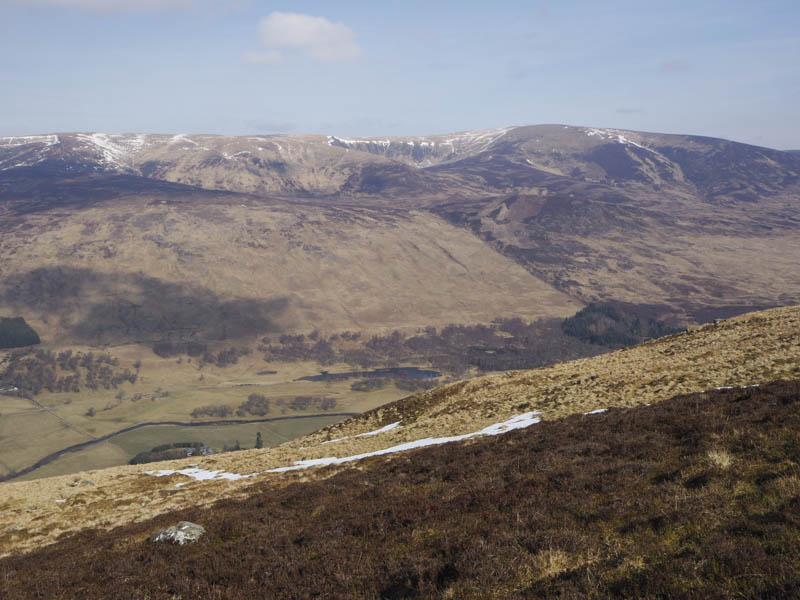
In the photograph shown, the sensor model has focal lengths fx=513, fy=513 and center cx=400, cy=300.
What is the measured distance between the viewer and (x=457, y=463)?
2491cm

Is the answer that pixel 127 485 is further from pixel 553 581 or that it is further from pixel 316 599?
pixel 553 581

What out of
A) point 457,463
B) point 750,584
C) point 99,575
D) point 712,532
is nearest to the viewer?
point 750,584

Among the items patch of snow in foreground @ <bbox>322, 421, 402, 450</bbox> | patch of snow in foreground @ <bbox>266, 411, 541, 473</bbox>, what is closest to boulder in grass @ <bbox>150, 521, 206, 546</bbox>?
patch of snow in foreground @ <bbox>266, 411, 541, 473</bbox>

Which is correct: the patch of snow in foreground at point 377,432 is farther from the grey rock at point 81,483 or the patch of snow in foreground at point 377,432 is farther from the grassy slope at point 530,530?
the grassy slope at point 530,530

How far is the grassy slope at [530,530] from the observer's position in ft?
34.4

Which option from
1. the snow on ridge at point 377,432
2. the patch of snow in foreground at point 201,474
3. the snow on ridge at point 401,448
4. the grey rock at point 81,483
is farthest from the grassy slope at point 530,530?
the snow on ridge at point 377,432

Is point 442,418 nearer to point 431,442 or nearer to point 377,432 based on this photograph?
point 377,432

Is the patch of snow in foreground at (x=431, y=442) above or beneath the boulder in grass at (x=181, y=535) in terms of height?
beneath

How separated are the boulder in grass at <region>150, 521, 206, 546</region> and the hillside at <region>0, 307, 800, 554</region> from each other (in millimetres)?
8492

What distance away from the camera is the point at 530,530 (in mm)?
13750

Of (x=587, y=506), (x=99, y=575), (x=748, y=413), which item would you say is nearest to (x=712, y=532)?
(x=587, y=506)

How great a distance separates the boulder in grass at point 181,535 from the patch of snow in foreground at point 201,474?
1820cm

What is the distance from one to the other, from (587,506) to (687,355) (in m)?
A: 32.8

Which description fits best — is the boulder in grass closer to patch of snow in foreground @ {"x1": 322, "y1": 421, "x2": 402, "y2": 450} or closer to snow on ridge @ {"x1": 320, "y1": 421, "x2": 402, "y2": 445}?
snow on ridge @ {"x1": 320, "y1": 421, "x2": 402, "y2": 445}
